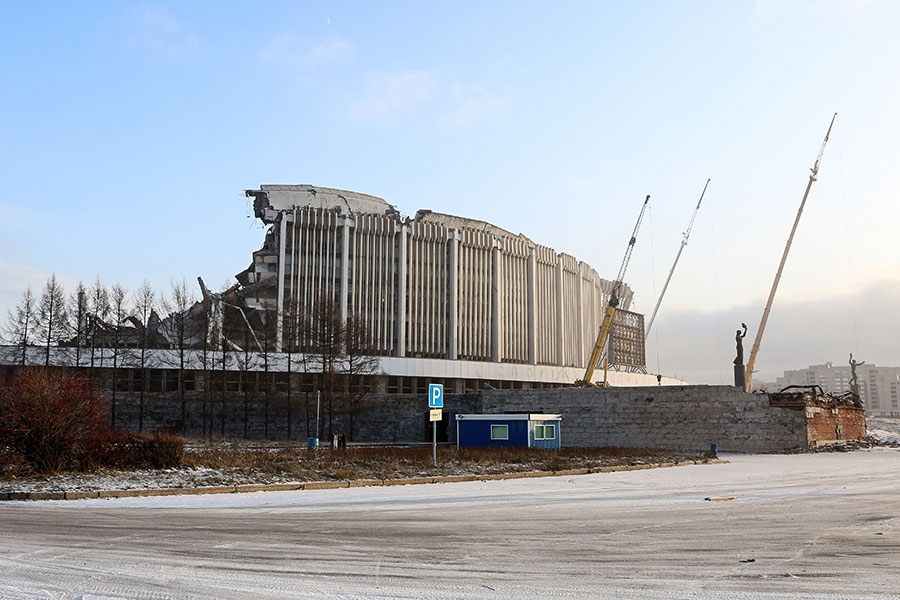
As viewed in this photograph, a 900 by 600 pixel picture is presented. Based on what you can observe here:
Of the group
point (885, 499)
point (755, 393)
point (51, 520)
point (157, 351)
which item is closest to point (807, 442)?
point (755, 393)

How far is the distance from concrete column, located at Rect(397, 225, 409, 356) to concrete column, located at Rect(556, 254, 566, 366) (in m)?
23.8

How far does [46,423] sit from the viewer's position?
789 inches

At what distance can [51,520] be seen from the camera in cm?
1292

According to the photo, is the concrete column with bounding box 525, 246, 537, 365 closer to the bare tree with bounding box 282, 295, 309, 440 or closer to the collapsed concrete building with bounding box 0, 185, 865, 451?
the collapsed concrete building with bounding box 0, 185, 865, 451

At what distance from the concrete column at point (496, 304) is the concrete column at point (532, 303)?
4872 mm

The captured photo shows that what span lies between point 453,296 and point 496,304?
18.9 feet

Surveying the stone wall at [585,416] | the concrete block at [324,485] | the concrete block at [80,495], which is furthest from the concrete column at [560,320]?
the concrete block at [80,495]

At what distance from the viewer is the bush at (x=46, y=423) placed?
1992 cm

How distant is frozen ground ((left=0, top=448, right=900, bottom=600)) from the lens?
7855 millimetres

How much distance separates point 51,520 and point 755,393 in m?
37.9

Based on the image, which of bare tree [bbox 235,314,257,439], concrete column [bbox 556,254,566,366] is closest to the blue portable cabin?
bare tree [bbox 235,314,257,439]

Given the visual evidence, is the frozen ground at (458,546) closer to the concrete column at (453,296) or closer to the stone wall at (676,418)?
the stone wall at (676,418)

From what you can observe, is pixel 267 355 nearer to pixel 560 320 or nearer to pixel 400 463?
pixel 400 463

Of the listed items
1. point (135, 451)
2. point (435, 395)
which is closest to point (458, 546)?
point (135, 451)
